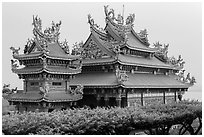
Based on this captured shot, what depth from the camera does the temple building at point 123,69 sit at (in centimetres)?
2175

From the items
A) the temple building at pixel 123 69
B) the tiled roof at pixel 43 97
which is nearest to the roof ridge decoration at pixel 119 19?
the temple building at pixel 123 69

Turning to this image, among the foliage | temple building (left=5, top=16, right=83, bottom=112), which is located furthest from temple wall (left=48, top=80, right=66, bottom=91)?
the foliage

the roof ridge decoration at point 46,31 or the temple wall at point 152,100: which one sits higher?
the roof ridge decoration at point 46,31

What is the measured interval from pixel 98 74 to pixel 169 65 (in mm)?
8572

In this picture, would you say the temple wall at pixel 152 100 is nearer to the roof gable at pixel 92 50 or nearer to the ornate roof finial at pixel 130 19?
the roof gable at pixel 92 50

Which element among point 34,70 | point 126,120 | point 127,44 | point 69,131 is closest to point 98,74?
point 127,44

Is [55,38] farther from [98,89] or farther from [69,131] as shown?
[69,131]

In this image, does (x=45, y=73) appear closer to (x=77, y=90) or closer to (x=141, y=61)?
(x=77, y=90)

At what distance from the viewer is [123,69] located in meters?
23.2

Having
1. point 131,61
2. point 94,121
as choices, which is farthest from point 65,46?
point 94,121

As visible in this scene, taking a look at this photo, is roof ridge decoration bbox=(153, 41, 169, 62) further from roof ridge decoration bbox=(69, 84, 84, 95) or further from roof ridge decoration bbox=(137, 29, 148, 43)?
roof ridge decoration bbox=(69, 84, 84, 95)

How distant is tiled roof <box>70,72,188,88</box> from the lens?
70.0 feet

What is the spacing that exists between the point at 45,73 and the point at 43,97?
1634mm

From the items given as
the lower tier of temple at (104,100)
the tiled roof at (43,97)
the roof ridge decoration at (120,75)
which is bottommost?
the lower tier of temple at (104,100)
